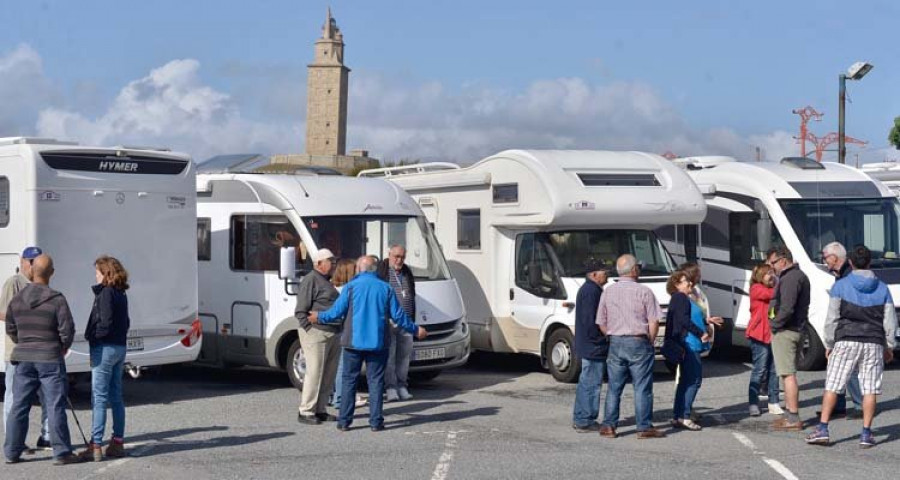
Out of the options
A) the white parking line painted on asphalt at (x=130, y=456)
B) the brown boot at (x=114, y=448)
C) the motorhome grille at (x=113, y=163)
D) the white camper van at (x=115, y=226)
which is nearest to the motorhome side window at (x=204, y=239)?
the white camper van at (x=115, y=226)

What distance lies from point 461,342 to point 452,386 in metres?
0.70

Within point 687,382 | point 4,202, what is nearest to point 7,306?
point 4,202

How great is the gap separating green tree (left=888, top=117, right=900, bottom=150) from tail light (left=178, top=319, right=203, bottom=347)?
1487 inches

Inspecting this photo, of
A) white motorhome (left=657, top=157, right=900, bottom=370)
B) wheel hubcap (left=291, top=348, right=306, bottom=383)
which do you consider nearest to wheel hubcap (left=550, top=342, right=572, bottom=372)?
white motorhome (left=657, top=157, right=900, bottom=370)

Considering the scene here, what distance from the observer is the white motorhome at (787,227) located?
A: 15336 millimetres

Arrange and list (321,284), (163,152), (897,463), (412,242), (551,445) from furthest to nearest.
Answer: (412,242)
(163,152)
(321,284)
(551,445)
(897,463)

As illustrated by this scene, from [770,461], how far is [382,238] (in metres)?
5.80

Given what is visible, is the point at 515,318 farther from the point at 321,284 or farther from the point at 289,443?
the point at 289,443

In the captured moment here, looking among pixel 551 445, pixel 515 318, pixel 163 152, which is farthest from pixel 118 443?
pixel 515 318

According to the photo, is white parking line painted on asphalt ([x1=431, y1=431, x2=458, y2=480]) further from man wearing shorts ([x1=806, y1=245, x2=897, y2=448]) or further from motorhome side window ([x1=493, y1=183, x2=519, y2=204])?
motorhome side window ([x1=493, y1=183, x2=519, y2=204])

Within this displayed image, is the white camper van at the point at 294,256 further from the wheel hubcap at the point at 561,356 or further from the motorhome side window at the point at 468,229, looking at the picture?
the motorhome side window at the point at 468,229

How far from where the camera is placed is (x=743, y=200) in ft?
53.0

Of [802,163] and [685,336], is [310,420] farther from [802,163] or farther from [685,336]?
[802,163]

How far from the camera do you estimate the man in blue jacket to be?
426 inches
